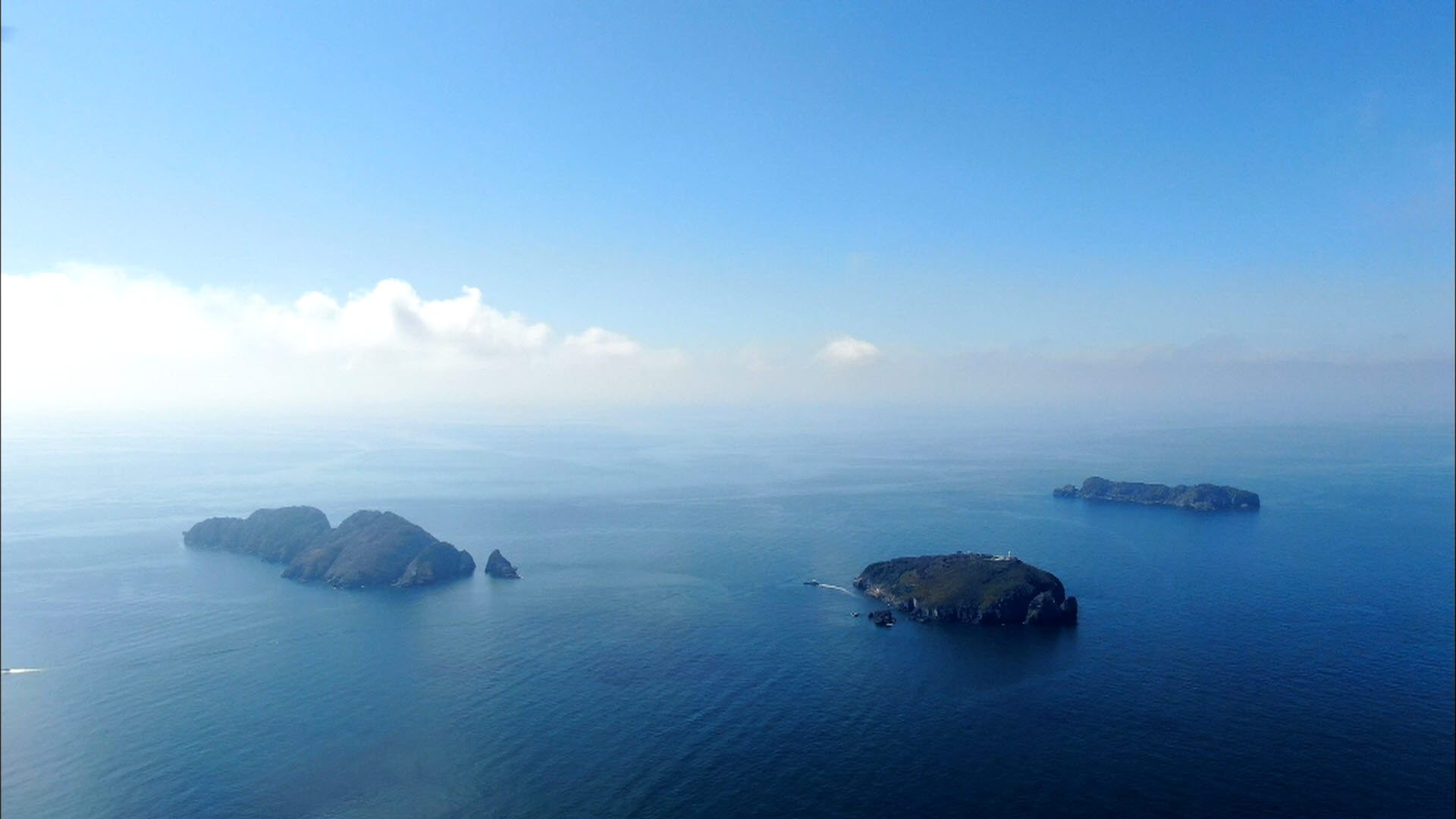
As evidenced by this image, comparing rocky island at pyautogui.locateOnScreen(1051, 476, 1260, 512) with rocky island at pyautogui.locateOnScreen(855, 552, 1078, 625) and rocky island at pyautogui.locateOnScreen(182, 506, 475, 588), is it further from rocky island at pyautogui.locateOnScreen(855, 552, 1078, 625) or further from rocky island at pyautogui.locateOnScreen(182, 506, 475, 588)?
rocky island at pyautogui.locateOnScreen(182, 506, 475, 588)

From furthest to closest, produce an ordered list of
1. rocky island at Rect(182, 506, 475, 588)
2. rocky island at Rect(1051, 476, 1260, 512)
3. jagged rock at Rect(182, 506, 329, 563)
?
rocky island at Rect(1051, 476, 1260, 512) < jagged rock at Rect(182, 506, 329, 563) < rocky island at Rect(182, 506, 475, 588)

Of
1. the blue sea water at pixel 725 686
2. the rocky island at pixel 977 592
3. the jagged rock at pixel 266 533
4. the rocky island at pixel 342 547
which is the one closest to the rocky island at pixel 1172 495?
the blue sea water at pixel 725 686

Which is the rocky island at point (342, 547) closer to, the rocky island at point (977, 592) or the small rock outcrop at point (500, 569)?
the small rock outcrop at point (500, 569)

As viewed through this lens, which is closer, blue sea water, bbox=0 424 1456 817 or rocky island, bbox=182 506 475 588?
blue sea water, bbox=0 424 1456 817

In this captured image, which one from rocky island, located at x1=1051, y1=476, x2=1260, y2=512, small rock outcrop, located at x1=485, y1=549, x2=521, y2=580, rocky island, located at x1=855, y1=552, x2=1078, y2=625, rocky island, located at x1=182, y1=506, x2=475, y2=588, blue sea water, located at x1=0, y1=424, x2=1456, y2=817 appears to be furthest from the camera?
rocky island, located at x1=1051, y1=476, x2=1260, y2=512

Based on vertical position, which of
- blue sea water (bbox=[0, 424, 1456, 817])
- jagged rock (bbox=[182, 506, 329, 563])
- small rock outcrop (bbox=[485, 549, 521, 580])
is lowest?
blue sea water (bbox=[0, 424, 1456, 817])

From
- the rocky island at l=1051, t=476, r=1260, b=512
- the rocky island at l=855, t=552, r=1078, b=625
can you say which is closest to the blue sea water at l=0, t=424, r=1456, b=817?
the rocky island at l=855, t=552, r=1078, b=625

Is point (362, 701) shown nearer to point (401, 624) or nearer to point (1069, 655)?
point (401, 624)
